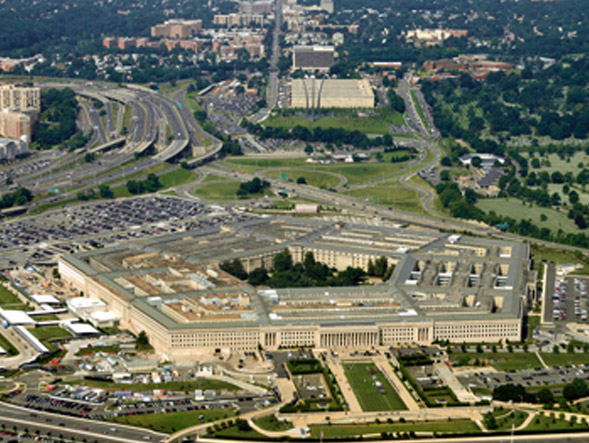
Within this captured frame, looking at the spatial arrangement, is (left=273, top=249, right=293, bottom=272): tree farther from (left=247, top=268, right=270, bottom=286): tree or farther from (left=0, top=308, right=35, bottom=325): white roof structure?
(left=0, top=308, right=35, bottom=325): white roof structure

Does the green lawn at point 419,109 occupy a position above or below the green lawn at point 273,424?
above

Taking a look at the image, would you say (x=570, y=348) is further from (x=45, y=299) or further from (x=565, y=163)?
(x=565, y=163)

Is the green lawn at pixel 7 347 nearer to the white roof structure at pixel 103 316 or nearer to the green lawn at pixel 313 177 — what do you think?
the white roof structure at pixel 103 316

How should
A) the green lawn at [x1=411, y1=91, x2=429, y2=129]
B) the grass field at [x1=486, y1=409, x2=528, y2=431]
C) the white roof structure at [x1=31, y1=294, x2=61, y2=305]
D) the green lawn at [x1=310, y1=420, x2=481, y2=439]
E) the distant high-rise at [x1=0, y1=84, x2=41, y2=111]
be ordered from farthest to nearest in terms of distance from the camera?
the green lawn at [x1=411, y1=91, x2=429, y2=129] → the distant high-rise at [x1=0, y1=84, x2=41, y2=111] → the white roof structure at [x1=31, y1=294, x2=61, y2=305] → the grass field at [x1=486, y1=409, x2=528, y2=431] → the green lawn at [x1=310, y1=420, x2=481, y2=439]

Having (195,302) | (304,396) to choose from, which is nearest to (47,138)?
(195,302)

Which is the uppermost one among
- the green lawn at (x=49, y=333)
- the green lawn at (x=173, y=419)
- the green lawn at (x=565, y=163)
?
the green lawn at (x=565, y=163)

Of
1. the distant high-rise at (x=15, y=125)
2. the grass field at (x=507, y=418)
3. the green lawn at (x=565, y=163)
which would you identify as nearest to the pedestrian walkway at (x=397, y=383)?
the grass field at (x=507, y=418)

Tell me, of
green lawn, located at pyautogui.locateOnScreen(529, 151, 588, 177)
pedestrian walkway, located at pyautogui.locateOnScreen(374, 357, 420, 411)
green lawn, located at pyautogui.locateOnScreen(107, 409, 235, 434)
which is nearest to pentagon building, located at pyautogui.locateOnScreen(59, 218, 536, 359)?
pedestrian walkway, located at pyautogui.locateOnScreen(374, 357, 420, 411)
